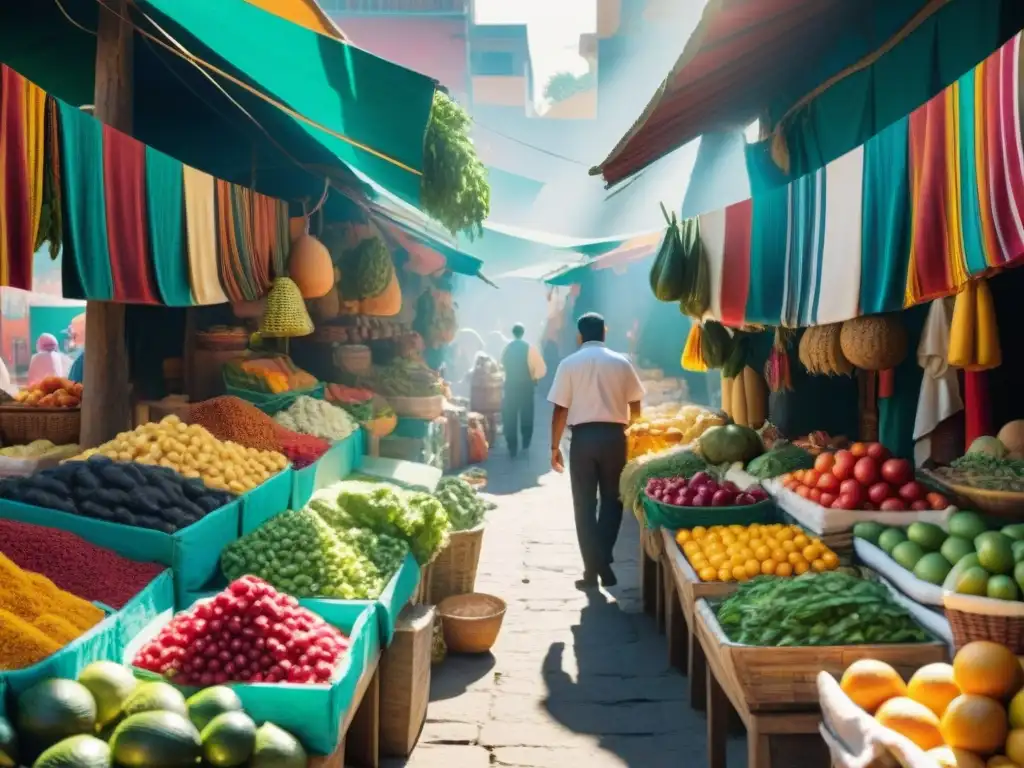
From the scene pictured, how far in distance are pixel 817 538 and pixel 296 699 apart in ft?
8.86

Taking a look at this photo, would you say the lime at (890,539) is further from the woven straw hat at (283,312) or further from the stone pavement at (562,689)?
the woven straw hat at (283,312)

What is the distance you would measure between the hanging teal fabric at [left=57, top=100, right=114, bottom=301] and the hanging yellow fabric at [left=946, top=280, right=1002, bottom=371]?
3.87 metres

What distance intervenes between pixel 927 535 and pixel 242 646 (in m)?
2.76

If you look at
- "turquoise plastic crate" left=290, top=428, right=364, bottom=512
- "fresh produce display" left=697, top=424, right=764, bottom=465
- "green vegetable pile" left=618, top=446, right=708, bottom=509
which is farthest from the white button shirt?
"turquoise plastic crate" left=290, top=428, right=364, bottom=512

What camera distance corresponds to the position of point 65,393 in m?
5.48

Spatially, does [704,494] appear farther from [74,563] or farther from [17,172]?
[17,172]

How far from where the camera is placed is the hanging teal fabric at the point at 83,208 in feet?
11.5

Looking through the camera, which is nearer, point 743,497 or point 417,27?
point 743,497

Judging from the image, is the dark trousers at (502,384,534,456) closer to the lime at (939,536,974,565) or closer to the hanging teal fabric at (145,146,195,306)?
the hanging teal fabric at (145,146,195,306)

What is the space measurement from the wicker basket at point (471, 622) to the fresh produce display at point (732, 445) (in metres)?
1.93

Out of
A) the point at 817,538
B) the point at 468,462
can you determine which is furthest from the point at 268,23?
the point at 468,462

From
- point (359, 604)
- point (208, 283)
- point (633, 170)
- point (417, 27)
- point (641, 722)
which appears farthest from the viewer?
point (417, 27)

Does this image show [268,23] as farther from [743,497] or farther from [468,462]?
[468,462]

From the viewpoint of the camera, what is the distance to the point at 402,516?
4629 mm
